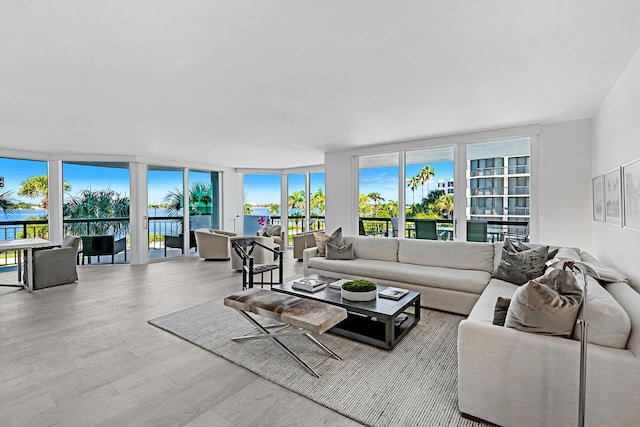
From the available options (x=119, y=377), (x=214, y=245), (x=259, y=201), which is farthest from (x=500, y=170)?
(x=259, y=201)

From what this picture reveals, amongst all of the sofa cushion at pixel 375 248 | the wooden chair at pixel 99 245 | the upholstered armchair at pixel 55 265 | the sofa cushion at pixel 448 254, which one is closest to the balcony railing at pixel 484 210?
the sofa cushion at pixel 448 254

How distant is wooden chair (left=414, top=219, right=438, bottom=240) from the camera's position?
5.53 meters

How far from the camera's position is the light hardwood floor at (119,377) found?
6.23 ft

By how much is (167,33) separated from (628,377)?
318 cm

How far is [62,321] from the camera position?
3424 millimetres

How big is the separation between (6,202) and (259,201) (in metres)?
5.47

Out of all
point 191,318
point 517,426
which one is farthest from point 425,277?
point 191,318

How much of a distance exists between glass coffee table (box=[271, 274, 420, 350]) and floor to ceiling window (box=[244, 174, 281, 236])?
6.10 meters

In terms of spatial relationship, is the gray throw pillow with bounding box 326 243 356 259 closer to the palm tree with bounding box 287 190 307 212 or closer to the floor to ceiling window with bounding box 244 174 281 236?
the palm tree with bounding box 287 190 307 212

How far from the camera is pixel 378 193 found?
6.20 metres

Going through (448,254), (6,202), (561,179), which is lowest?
(448,254)

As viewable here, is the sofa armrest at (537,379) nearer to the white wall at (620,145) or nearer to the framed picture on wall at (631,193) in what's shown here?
the white wall at (620,145)

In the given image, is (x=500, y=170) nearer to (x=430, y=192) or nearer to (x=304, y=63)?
(x=430, y=192)

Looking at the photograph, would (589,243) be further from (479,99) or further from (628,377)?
(628,377)
